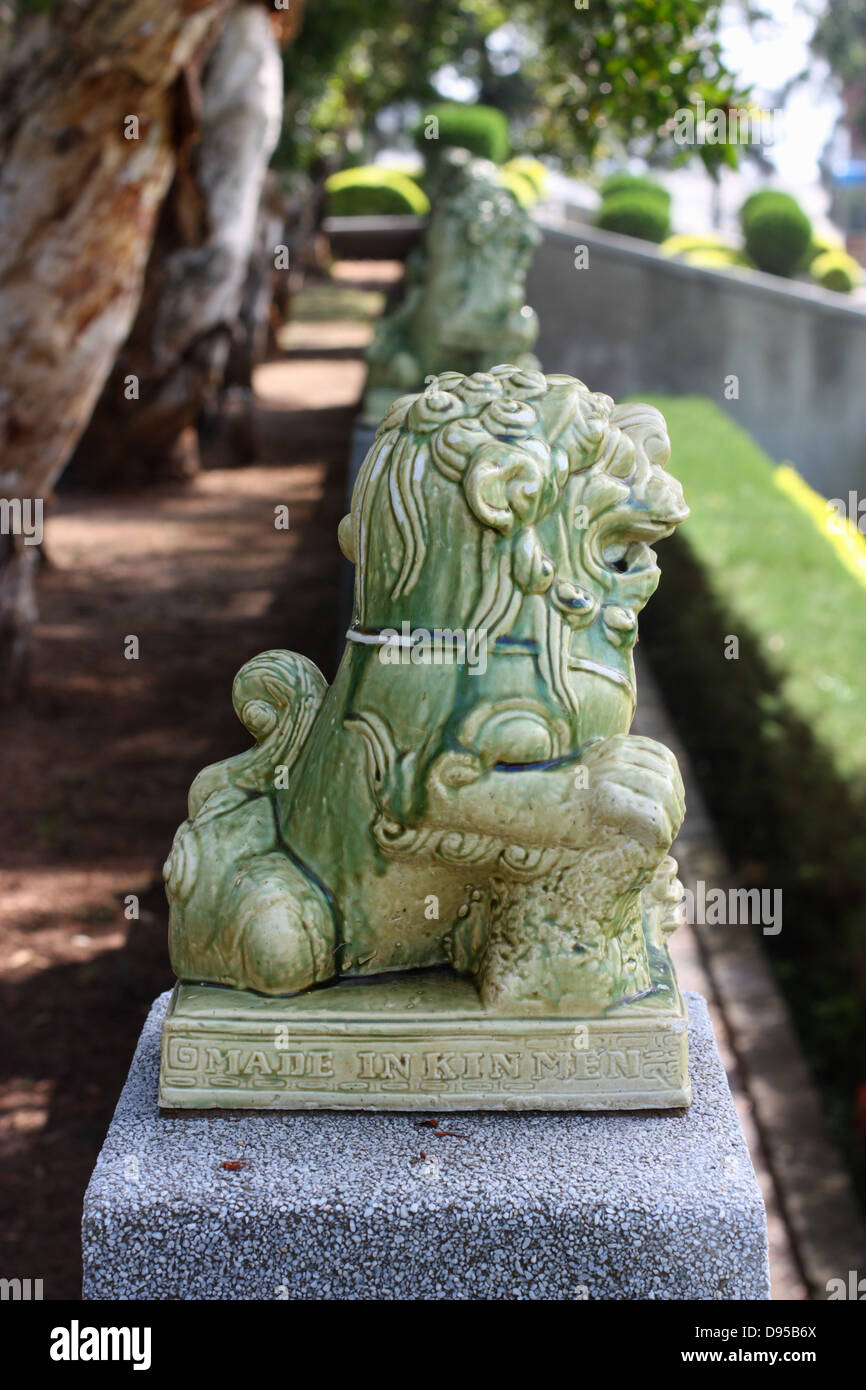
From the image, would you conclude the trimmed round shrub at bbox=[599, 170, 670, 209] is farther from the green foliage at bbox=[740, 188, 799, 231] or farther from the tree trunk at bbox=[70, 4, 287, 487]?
the tree trunk at bbox=[70, 4, 287, 487]

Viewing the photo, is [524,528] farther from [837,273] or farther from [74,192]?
[837,273]

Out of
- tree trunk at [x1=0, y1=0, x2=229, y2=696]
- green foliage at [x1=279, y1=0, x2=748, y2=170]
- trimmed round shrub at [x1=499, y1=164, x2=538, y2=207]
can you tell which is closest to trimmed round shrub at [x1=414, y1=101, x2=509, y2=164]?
trimmed round shrub at [x1=499, y1=164, x2=538, y2=207]

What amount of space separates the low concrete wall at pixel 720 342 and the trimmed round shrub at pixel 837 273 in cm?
352

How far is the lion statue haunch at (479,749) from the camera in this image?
2141 mm

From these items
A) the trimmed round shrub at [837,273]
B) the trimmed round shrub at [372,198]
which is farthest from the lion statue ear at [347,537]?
the trimmed round shrub at [372,198]

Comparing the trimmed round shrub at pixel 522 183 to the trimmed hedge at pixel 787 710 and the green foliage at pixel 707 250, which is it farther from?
the trimmed hedge at pixel 787 710

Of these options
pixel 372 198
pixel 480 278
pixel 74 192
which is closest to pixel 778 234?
pixel 372 198

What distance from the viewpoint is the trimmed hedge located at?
4.41 metres

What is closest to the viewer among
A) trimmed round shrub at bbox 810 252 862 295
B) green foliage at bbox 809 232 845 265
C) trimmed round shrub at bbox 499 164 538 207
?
trimmed round shrub at bbox 499 164 538 207

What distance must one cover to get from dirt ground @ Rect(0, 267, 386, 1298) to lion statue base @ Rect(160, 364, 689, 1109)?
1.52m

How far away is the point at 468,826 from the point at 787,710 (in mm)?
3087

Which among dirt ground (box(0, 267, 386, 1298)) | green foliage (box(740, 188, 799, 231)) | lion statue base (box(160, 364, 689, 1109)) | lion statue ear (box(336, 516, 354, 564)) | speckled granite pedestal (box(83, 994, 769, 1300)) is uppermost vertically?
green foliage (box(740, 188, 799, 231))

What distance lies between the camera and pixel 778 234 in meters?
16.1
